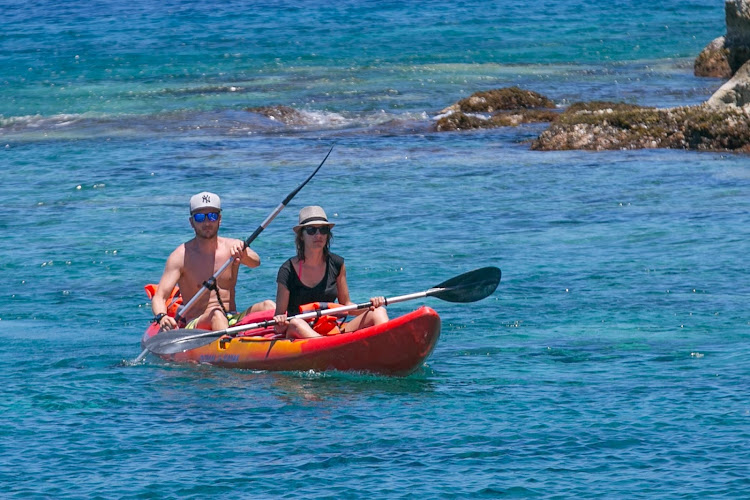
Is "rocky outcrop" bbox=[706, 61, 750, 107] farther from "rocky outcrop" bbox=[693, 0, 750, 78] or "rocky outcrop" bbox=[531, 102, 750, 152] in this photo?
"rocky outcrop" bbox=[693, 0, 750, 78]

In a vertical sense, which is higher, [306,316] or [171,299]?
[306,316]

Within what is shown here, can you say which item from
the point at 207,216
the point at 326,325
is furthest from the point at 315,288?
the point at 207,216

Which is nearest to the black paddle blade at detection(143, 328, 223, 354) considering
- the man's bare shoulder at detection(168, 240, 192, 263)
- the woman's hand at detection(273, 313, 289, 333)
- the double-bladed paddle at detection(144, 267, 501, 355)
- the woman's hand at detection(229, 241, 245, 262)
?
the double-bladed paddle at detection(144, 267, 501, 355)

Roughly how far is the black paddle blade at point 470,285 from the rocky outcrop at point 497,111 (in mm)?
13950

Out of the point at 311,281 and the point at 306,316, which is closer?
the point at 306,316

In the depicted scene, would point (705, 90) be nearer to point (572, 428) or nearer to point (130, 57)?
point (130, 57)

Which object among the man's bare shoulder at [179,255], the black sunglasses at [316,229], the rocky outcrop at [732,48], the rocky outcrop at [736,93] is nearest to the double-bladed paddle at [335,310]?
the black sunglasses at [316,229]

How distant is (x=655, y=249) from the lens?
15.2 m

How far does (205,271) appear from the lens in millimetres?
11352

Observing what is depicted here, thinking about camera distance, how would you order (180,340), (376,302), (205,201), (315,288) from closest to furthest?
1. (376,302)
2. (180,340)
3. (315,288)
4. (205,201)

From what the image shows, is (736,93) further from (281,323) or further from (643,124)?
(281,323)

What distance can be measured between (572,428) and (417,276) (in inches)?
→ 210

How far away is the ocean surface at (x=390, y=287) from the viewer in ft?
28.2

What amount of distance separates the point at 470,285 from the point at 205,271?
7.83 feet
